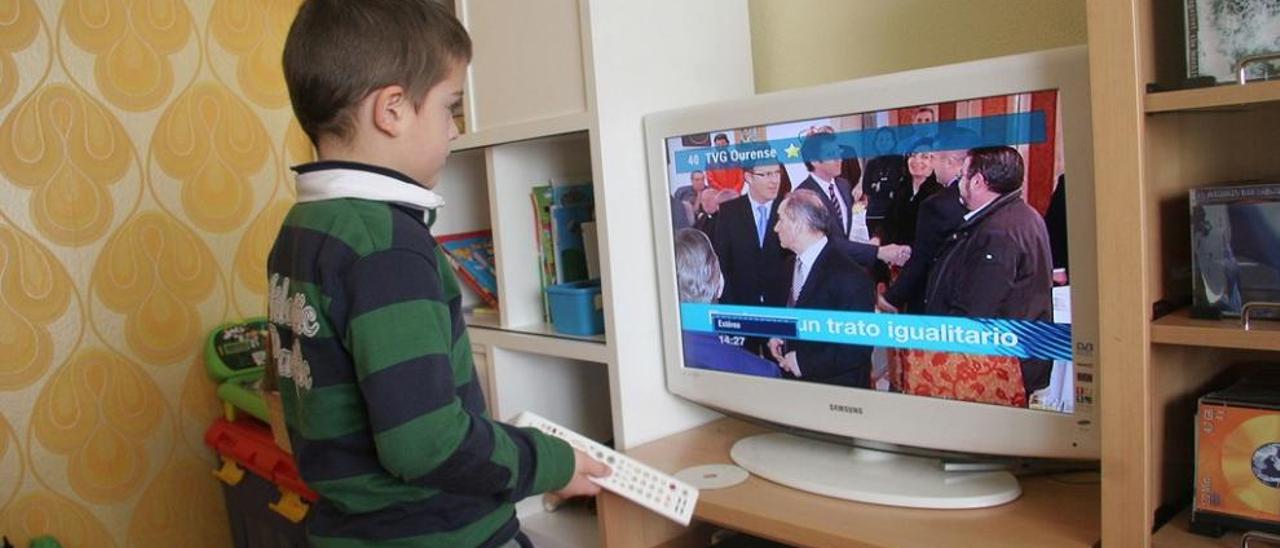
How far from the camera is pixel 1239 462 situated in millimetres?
926

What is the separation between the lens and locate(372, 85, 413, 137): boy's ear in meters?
1.15

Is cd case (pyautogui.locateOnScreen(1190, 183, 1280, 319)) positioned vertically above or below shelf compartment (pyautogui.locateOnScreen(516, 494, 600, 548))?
above

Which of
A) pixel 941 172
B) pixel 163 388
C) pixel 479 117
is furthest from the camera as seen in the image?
pixel 163 388

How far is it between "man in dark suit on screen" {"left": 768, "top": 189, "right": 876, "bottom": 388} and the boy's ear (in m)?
0.53

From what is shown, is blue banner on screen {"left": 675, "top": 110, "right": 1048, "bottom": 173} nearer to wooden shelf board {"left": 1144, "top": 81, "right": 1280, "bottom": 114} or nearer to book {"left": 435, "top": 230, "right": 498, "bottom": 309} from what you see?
wooden shelf board {"left": 1144, "top": 81, "right": 1280, "bottom": 114}

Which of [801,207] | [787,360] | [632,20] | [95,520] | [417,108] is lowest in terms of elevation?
[95,520]

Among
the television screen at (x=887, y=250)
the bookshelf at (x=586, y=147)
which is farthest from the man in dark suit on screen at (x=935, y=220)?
the bookshelf at (x=586, y=147)

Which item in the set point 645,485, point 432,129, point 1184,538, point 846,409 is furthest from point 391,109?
point 1184,538

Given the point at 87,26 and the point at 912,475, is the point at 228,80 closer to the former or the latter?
the point at 87,26

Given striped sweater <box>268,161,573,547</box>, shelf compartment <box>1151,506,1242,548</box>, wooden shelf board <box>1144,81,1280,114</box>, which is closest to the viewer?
wooden shelf board <box>1144,81,1280,114</box>

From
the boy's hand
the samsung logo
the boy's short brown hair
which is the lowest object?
the boy's hand

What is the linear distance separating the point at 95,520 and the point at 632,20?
176 cm

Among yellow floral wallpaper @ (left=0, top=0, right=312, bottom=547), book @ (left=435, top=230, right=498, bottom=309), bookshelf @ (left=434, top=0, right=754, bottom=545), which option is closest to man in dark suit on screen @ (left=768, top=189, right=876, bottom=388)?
bookshelf @ (left=434, top=0, right=754, bottom=545)

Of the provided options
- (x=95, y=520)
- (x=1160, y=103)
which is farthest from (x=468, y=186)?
(x=1160, y=103)
